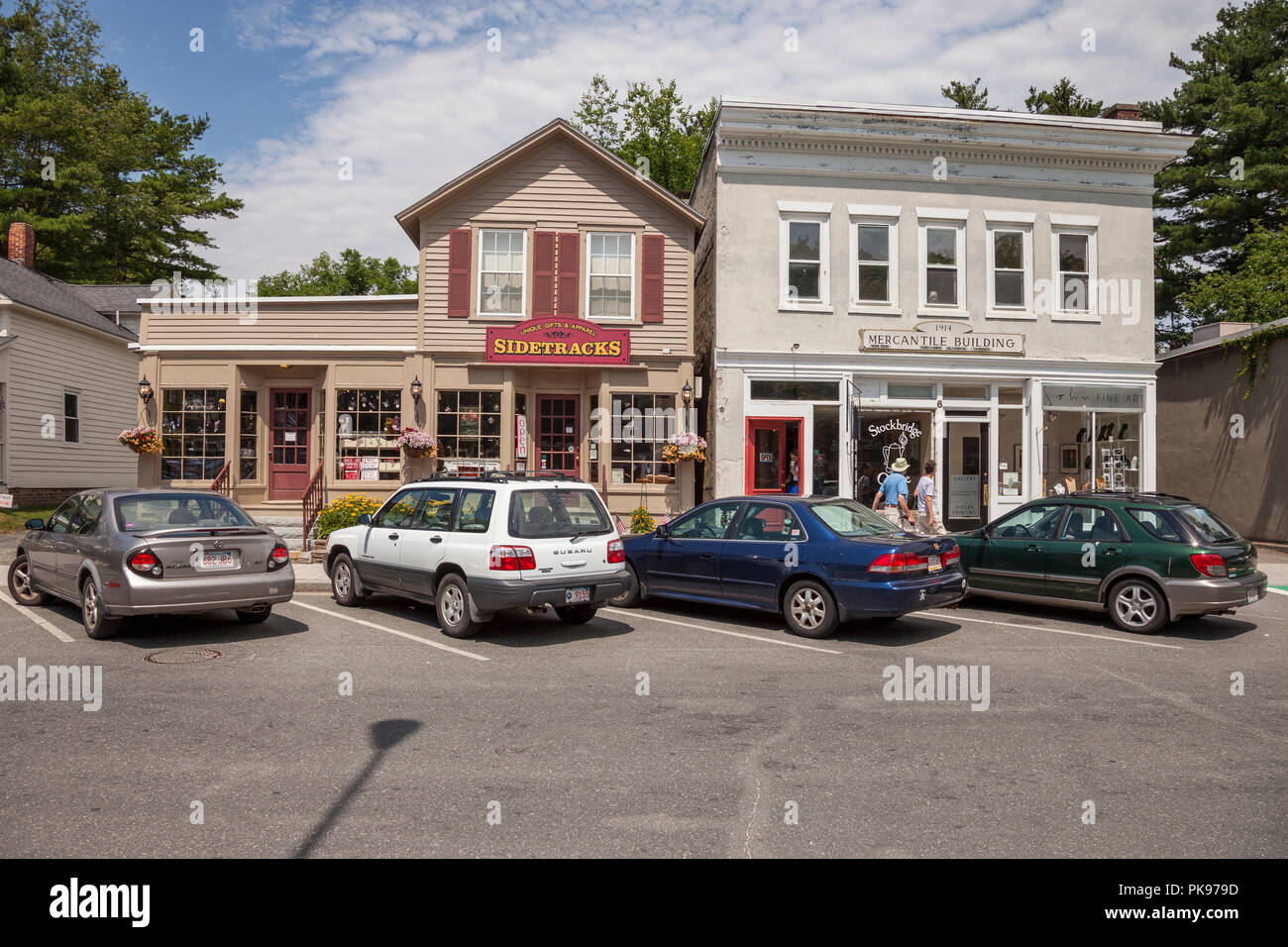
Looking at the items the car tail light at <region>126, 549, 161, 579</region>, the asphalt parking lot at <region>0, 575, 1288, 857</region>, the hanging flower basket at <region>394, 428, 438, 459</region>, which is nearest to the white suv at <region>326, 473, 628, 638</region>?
the asphalt parking lot at <region>0, 575, 1288, 857</region>

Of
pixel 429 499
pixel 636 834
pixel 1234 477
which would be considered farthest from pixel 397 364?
pixel 1234 477

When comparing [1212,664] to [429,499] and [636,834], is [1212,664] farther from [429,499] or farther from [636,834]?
[429,499]

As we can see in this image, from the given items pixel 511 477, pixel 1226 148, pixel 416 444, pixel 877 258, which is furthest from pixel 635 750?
pixel 1226 148

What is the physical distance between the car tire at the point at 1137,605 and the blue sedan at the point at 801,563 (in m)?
1.85

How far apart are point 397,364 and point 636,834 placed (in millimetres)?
14858

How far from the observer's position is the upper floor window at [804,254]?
18.2 meters

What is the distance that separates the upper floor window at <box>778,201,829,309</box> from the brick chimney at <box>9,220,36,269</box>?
978 inches

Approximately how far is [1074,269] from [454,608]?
16.4 meters

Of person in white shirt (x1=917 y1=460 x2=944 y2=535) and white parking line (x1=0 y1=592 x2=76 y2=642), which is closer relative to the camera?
white parking line (x1=0 y1=592 x2=76 y2=642)

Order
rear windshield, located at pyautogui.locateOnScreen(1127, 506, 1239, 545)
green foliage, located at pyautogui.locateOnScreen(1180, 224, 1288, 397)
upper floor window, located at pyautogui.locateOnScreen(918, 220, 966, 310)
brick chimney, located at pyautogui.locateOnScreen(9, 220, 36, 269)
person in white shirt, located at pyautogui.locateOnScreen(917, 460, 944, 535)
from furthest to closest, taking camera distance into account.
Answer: brick chimney, located at pyautogui.locateOnScreen(9, 220, 36, 269)
green foliage, located at pyautogui.locateOnScreen(1180, 224, 1288, 397)
upper floor window, located at pyautogui.locateOnScreen(918, 220, 966, 310)
person in white shirt, located at pyautogui.locateOnScreen(917, 460, 944, 535)
rear windshield, located at pyautogui.locateOnScreen(1127, 506, 1239, 545)

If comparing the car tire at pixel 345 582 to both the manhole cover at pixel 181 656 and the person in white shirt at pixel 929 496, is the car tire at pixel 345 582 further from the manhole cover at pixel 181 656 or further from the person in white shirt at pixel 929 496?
the person in white shirt at pixel 929 496

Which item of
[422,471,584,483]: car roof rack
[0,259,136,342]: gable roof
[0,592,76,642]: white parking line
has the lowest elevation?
[0,592,76,642]: white parking line

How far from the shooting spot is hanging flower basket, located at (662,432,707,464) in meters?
17.1

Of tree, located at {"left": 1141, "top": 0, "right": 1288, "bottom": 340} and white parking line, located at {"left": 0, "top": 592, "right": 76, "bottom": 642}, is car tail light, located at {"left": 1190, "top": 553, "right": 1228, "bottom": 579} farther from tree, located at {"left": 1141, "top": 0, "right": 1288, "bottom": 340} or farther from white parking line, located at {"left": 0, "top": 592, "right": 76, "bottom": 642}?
tree, located at {"left": 1141, "top": 0, "right": 1288, "bottom": 340}
